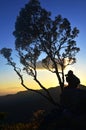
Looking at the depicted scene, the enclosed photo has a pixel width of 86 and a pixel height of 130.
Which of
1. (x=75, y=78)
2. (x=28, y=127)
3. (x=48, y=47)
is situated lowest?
(x=28, y=127)

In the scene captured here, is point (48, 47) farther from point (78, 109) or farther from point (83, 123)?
point (83, 123)

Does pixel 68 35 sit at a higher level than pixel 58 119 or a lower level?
higher

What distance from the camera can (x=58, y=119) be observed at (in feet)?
91.7

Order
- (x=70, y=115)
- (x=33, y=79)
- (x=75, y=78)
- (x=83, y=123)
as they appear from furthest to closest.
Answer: (x=33, y=79) < (x=75, y=78) < (x=70, y=115) < (x=83, y=123)

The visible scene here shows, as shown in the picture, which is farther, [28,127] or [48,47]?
[48,47]

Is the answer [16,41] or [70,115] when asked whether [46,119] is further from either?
[16,41]

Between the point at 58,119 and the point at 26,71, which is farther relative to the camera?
the point at 26,71

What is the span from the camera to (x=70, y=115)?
91.6 feet

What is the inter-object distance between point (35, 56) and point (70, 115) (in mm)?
18821

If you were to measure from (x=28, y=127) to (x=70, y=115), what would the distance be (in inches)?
152

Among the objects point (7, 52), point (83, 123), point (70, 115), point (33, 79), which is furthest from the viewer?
point (7, 52)

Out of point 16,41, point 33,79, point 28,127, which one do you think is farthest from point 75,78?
point 16,41

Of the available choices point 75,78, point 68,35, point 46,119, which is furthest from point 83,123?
point 68,35

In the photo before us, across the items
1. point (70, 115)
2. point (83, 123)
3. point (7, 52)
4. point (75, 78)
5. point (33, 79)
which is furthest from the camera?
point (7, 52)
